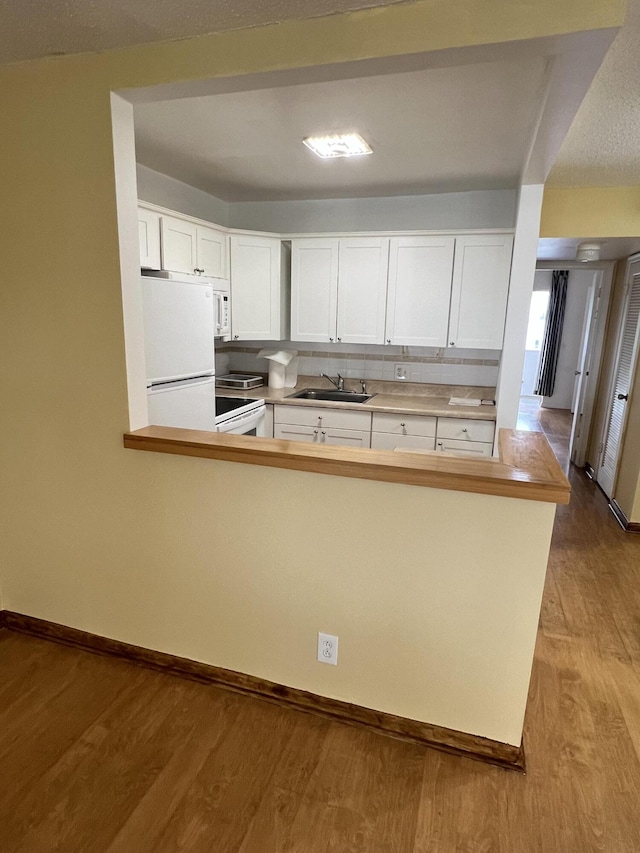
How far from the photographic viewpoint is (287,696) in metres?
1.87

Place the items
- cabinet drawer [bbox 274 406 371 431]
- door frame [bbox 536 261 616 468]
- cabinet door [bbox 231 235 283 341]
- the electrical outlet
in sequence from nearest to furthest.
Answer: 1. the electrical outlet
2. cabinet drawer [bbox 274 406 371 431]
3. cabinet door [bbox 231 235 283 341]
4. door frame [bbox 536 261 616 468]

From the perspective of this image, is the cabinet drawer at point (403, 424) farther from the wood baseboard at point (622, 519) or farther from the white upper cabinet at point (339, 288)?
the wood baseboard at point (622, 519)

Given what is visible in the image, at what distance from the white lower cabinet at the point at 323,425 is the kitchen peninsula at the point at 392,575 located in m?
1.84

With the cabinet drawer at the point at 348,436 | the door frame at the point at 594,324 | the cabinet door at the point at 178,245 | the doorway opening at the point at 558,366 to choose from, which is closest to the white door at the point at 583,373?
the door frame at the point at 594,324

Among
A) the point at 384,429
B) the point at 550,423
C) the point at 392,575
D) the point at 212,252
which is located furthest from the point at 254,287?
the point at 550,423

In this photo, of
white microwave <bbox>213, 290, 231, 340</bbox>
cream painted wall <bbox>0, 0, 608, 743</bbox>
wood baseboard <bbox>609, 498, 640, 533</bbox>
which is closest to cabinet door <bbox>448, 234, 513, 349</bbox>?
wood baseboard <bbox>609, 498, 640, 533</bbox>

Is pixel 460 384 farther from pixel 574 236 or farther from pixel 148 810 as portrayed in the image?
pixel 148 810

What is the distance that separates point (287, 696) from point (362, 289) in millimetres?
2942

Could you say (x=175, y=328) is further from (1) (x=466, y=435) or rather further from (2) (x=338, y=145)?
(1) (x=466, y=435)

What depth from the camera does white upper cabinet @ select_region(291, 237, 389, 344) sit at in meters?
3.81

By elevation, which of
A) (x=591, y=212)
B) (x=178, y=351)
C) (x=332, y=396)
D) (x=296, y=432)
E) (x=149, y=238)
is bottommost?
(x=296, y=432)

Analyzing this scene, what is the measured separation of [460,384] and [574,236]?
134cm

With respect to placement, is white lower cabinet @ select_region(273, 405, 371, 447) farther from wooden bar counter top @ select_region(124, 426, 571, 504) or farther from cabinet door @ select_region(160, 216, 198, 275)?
wooden bar counter top @ select_region(124, 426, 571, 504)

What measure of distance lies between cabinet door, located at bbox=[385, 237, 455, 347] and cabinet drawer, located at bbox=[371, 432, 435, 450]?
29.7 inches
